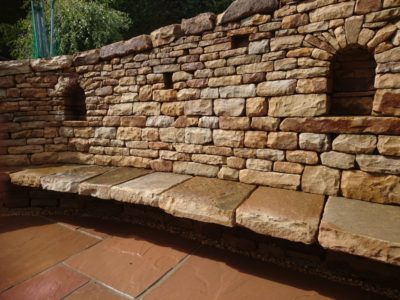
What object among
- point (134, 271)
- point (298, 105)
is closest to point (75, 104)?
point (134, 271)

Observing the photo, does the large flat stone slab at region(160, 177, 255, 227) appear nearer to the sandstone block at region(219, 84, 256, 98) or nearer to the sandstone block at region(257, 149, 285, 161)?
the sandstone block at region(257, 149, 285, 161)

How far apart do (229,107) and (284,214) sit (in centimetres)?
117

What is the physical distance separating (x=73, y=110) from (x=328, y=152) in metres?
3.47

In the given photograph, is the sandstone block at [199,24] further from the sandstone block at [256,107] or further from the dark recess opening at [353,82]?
Answer: the dark recess opening at [353,82]

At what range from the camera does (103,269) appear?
2.37 metres

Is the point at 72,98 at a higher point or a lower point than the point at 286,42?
lower

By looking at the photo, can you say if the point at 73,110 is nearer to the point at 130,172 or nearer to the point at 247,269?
the point at 130,172

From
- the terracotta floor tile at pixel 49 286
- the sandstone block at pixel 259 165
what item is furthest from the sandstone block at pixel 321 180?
the terracotta floor tile at pixel 49 286

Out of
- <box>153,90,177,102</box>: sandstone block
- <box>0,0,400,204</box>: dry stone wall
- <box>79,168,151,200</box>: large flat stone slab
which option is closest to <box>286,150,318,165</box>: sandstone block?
<box>0,0,400,204</box>: dry stone wall

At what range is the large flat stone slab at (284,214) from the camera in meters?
1.86

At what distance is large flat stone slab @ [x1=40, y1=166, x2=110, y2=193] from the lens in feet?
9.80

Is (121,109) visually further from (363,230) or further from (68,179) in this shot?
(363,230)

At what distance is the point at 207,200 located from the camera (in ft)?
7.48

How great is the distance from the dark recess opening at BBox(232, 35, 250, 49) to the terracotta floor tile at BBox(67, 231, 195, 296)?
2047 millimetres
